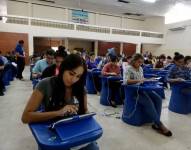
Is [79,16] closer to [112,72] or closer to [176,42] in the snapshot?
[176,42]

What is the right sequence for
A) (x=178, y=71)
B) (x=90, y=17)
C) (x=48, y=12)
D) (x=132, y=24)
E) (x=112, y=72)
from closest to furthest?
(x=178, y=71), (x=112, y=72), (x=48, y=12), (x=90, y=17), (x=132, y=24)

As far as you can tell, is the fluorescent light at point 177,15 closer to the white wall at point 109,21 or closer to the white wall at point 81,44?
the white wall at point 109,21

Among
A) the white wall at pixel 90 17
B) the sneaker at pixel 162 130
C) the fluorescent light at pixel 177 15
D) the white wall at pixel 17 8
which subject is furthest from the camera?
the fluorescent light at pixel 177 15

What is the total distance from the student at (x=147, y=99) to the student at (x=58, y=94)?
61.8 inches

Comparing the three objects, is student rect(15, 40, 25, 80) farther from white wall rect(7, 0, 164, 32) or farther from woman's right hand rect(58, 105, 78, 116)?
white wall rect(7, 0, 164, 32)

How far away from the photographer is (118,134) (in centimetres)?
251

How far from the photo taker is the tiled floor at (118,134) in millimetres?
2199

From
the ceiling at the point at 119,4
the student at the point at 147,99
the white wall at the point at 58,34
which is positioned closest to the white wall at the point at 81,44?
the ceiling at the point at 119,4

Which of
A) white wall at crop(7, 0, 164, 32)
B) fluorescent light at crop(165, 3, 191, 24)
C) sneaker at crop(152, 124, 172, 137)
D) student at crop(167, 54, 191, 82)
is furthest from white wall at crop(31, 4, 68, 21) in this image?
sneaker at crop(152, 124, 172, 137)

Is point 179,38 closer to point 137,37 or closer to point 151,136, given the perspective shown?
point 137,37

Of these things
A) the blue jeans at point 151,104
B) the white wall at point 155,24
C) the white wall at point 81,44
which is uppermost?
the white wall at point 155,24

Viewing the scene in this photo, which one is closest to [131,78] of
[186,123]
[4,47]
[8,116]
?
[186,123]

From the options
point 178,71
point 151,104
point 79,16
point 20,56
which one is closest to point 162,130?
point 151,104

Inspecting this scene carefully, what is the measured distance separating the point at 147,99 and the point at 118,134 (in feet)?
2.09
